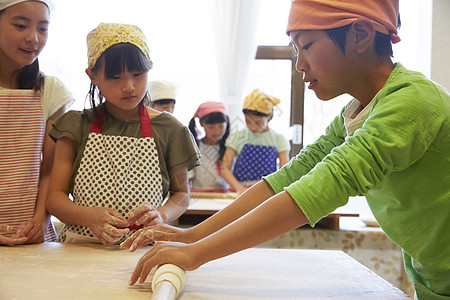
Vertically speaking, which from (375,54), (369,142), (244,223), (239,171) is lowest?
(239,171)

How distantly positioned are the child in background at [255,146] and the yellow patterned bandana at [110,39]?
197cm

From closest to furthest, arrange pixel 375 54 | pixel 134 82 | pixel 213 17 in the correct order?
pixel 375 54 → pixel 134 82 → pixel 213 17

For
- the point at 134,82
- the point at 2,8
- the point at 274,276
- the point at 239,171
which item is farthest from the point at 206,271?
the point at 239,171

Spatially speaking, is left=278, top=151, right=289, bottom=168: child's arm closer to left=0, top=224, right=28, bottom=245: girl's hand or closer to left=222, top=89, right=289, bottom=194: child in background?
left=222, top=89, right=289, bottom=194: child in background

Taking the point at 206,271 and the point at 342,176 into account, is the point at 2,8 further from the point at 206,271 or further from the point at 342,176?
the point at 342,176

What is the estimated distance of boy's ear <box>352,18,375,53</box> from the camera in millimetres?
890

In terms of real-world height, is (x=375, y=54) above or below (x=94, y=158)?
above

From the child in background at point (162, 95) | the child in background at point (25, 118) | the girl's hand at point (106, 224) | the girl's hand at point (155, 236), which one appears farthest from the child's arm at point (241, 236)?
the child in background at point (162, 95)

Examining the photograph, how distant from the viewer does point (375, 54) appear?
3.03 feet

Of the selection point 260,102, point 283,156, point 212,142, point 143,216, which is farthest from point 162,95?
point 143,216

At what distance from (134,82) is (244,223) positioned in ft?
1.90

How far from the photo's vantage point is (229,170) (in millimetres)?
3213

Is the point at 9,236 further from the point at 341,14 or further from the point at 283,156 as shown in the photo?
the point at 283,156

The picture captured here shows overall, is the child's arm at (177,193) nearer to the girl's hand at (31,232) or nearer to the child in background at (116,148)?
the child in background at (116,148)
